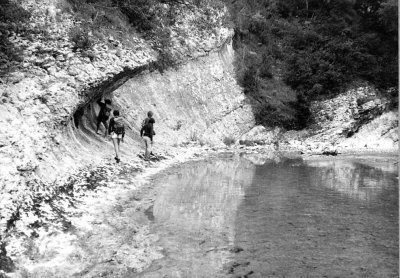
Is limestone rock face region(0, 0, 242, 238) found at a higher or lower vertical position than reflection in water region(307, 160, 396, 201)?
higher

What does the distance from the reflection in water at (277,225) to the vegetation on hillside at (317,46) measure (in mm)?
17497

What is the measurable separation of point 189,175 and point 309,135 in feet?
56.8

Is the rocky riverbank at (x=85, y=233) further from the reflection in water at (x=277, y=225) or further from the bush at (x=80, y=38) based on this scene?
the bush at (x=80, y=38)

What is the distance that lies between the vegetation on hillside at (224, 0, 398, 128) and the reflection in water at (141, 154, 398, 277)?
17.5 m

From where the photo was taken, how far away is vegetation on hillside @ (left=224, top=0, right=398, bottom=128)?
30719 millimetres

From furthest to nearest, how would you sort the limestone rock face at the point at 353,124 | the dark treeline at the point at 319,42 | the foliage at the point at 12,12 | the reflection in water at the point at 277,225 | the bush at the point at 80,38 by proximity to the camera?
the dark treeline at the point at 319,42, the limestone rock face at the point at 353,124, the bush at the point at 80,38, the foliage at the point at 12,12, the reflection in water at the point at 277,225

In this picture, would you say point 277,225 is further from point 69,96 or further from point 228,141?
point 228,141

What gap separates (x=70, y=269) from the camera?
18.3ft

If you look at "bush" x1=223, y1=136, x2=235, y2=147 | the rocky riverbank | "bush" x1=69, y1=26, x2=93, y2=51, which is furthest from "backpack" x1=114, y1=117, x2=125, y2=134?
"bush" x1=223, y1=136, x2=235, y2=147

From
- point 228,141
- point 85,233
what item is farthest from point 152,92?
point 85,233

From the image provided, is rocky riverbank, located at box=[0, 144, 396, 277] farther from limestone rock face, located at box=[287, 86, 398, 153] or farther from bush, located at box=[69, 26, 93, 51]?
limestone rock face, located at box=[287, 86, 398, 153]

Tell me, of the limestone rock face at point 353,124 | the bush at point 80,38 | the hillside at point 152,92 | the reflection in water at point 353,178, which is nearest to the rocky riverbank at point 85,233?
the hillside at point 152,92

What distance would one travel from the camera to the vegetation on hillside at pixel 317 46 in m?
30.7

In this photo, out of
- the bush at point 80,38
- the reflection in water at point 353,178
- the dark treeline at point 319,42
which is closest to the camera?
the reflection in water at point 353,178
